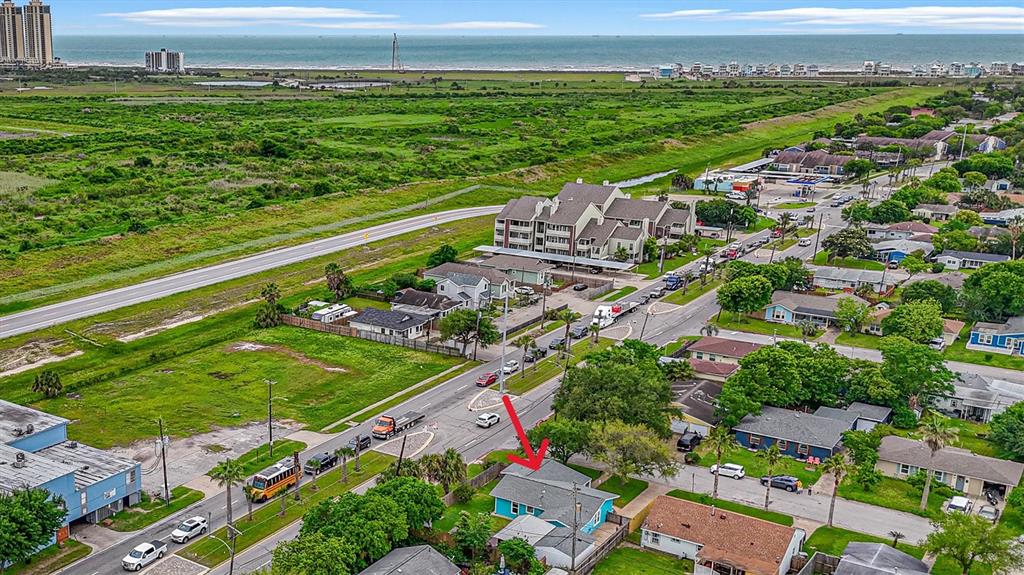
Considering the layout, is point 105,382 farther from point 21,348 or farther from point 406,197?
point 406,197

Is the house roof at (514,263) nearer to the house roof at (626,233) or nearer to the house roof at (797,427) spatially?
the house roof at (626,233)

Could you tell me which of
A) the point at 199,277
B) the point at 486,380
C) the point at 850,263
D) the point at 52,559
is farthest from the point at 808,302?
the point at 52,559

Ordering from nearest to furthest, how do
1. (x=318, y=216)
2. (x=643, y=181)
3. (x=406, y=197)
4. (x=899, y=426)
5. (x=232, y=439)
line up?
(x=232, y=439)
(x=899, y=426)
(x=318, y=216)
(x=406, y=197)
(x=643, y=181)

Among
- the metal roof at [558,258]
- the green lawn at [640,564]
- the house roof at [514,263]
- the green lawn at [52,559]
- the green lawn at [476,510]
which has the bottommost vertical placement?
Answer: the green lawn at [52,559]

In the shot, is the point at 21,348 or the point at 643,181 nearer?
the point at 21,348

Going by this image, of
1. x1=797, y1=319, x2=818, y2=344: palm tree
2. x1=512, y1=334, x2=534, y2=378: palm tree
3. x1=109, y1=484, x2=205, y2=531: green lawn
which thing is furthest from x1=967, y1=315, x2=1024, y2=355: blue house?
x1=109, y1=484, x2=205, y2=531: green lawn

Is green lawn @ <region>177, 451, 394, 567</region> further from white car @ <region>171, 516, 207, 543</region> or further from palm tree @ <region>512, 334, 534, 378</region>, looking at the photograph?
palm tree @ <region>512, 334, 534, 378</region>

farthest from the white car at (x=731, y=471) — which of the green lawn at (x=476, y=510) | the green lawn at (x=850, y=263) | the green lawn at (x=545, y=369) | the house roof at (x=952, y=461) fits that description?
the green lawn at (x=850, y=263)

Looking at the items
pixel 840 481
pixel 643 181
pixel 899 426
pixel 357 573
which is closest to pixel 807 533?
pixel 840 481
